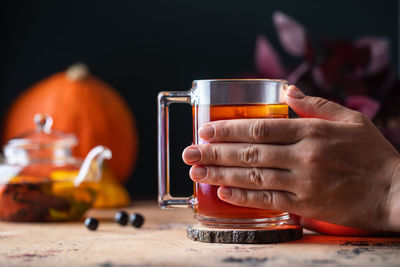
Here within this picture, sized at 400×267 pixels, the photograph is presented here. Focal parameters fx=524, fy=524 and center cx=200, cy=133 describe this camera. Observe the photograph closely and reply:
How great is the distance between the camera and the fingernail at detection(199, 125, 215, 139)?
981 millimetres

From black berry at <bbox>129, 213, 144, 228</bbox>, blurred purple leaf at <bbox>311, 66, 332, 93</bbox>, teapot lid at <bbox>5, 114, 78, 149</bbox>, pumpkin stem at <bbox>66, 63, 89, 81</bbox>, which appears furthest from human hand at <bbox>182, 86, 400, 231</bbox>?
pumpkin stem at <bbox>66, 63, 89, 81</bbox>

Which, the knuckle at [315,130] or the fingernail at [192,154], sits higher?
the knuckle at [315,130]

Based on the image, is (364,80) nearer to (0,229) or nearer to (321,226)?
(321,226)

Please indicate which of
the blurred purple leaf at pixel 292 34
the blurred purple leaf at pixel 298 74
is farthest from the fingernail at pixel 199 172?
the blurred purple leaf at pixel 292 34

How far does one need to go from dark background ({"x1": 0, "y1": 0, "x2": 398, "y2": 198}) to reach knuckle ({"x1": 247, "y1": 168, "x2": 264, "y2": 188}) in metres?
1.29

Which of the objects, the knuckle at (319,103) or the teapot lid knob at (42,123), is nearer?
the knuckle at (319,103)

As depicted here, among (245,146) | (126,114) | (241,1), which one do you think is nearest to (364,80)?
(241,1)

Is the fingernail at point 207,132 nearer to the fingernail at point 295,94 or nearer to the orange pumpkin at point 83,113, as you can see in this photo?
the fingernail at point 295,94

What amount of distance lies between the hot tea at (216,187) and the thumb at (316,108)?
0.03 metres

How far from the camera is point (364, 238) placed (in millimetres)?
1021

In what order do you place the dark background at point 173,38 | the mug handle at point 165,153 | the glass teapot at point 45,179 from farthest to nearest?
the dark background at point 173,38 → the glass teapot at point 45,179 → the mug handle at point 165,153

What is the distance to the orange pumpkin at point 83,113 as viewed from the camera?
6.68 feet

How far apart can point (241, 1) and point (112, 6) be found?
568 mm

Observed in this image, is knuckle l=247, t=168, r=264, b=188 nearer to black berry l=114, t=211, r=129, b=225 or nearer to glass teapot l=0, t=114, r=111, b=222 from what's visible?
black berry l=114, t=211, r=129, b=225
